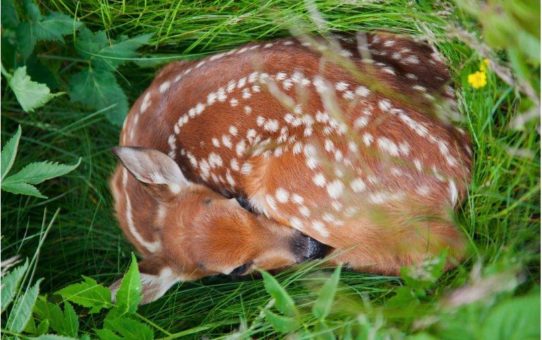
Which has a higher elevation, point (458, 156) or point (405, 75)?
point (405, 75)

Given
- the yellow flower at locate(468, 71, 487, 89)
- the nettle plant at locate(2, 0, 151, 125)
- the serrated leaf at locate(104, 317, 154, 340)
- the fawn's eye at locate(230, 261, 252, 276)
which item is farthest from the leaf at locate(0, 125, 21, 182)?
the yellow flower at locate(468, 71, 487, 89)

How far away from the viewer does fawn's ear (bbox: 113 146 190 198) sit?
1.94m

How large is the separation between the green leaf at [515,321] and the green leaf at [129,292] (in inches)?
37.0

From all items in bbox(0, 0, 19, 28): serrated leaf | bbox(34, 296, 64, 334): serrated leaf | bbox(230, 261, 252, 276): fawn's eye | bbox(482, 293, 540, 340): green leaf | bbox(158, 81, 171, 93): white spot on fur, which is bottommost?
bbox(34, 296, 64, 334): serrated leaf

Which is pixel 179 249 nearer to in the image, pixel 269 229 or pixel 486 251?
pixel 269 229

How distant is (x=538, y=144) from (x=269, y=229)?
31.8 inches

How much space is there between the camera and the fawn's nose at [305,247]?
1.99 metres

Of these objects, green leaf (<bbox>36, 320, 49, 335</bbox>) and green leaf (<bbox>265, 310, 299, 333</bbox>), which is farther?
green leaf (<bbox>36, 320, 49, 335</bbox>)

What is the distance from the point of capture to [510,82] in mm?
1534

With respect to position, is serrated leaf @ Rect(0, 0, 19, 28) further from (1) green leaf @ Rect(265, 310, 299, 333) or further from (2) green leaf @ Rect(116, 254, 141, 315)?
(1) green leaf @ Rect(265, 310, 299, 333)

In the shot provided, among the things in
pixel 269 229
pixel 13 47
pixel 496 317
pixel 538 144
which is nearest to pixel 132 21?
pixel 13 47

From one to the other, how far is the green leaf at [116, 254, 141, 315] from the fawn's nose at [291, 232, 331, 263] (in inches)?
19.0

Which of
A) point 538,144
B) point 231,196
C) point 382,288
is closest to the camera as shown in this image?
point 538,144

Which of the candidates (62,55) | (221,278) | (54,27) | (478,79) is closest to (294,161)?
(478,79)
